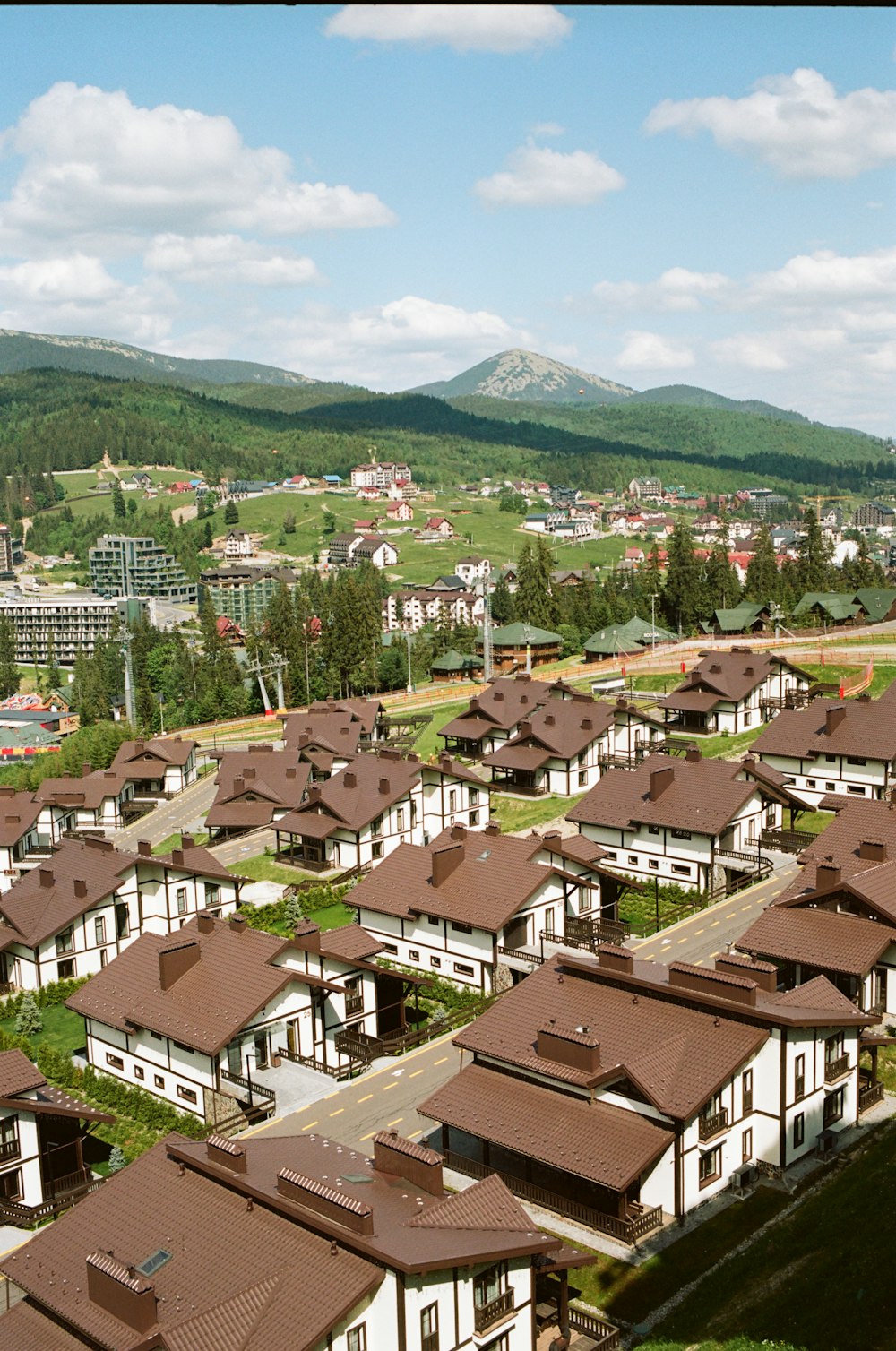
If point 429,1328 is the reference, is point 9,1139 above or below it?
below

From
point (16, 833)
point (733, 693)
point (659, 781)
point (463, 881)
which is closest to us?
point (463, 881)

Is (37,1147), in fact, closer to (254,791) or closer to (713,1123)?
(713,1123)

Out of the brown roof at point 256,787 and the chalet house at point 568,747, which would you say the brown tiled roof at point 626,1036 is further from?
the brown roof at point 256,787

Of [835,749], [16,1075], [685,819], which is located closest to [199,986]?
[16,1075]

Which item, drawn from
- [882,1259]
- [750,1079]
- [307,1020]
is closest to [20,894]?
[307,1020]

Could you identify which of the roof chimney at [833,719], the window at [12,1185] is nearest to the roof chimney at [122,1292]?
the window at [12,1185]

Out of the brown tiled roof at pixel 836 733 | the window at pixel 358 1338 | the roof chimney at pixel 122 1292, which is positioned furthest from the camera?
the brown tiled roof at pixel 836 733

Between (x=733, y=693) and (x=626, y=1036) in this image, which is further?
(x=733, y=693)
